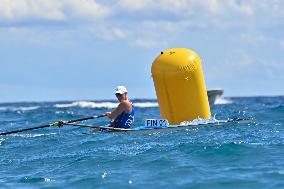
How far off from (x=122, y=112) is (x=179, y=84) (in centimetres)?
207

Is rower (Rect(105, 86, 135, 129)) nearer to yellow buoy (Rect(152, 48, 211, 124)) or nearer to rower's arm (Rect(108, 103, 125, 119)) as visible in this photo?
rower's arm (Rect(108, 103, 125, 119))

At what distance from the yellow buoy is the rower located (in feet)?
5.29

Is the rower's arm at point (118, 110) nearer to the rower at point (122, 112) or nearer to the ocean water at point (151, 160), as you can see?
the rower at point (122, 112)

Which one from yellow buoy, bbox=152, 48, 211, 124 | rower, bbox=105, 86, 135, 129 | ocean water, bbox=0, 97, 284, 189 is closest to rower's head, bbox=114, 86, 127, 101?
rower, bbox=105, 86, 135, 129

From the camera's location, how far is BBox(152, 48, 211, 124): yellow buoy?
2066cm

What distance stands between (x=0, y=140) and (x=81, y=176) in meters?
8.05

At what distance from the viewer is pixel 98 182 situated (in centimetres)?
1250

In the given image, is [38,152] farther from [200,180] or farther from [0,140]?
[200,180]

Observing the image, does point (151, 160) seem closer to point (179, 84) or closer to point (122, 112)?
point (122, 112)

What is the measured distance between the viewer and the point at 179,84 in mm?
20703

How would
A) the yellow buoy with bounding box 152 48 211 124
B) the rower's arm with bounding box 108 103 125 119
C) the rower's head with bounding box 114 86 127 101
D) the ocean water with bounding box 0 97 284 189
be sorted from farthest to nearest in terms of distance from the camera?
the yellow buoy with bounding box 152 48 211 124 < the rower's arm with bounding box 108 103 125 119 < the rower's head with bounding box 114 86 127 101 < the ocean water with bounding box 0 97 284 189

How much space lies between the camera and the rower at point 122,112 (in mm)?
19297

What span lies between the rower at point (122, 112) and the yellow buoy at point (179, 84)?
1.61 metres

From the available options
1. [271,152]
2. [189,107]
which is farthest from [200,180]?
[189,107]
